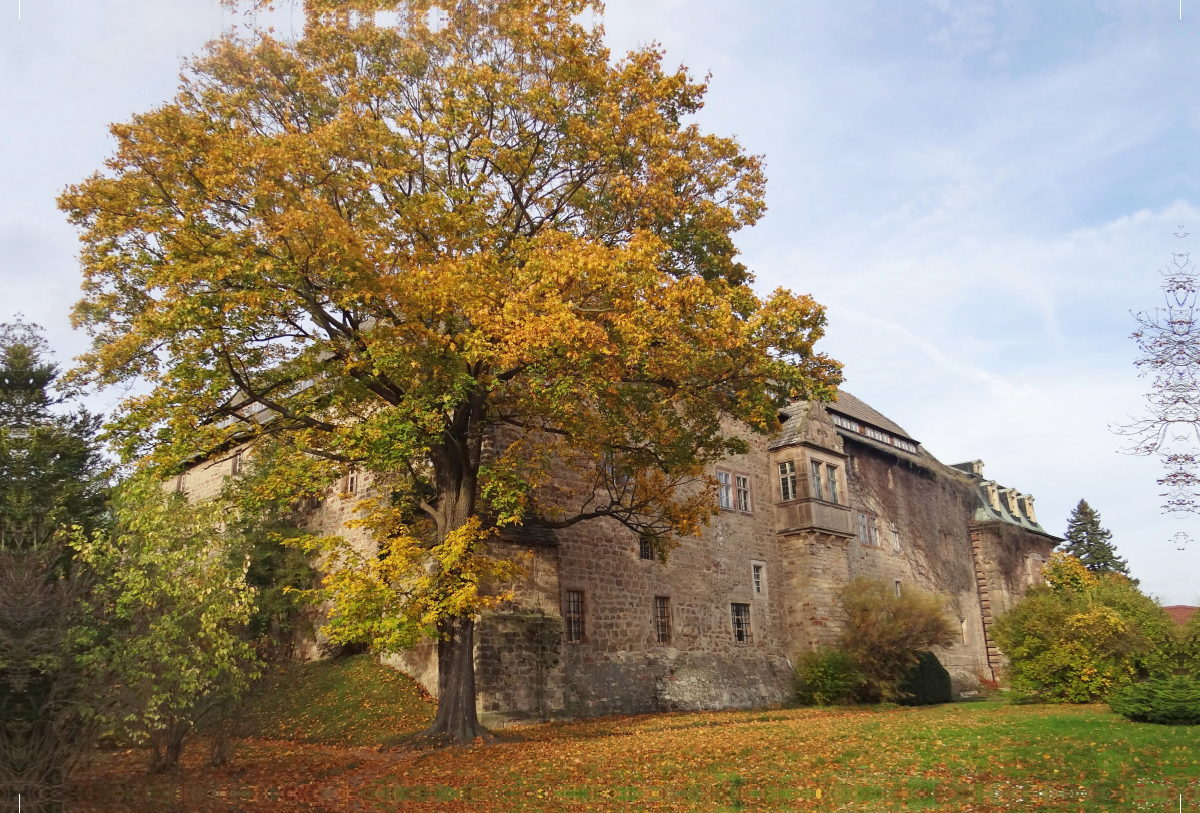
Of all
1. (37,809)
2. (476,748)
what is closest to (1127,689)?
(476,748)

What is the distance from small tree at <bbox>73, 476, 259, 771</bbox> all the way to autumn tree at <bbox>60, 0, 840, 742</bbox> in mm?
1757

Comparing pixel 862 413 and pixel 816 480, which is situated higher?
pixel 862 413

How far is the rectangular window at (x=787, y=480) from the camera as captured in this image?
90.1 ft

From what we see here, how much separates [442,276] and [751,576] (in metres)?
15.9

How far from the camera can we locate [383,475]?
19188mm

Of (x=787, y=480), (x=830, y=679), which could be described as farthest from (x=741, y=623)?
(x=787, y=480)

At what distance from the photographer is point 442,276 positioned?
44.0 ft

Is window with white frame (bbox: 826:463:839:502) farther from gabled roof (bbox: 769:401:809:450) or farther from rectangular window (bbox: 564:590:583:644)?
rectangular window (bbox: 564:590:583:644)

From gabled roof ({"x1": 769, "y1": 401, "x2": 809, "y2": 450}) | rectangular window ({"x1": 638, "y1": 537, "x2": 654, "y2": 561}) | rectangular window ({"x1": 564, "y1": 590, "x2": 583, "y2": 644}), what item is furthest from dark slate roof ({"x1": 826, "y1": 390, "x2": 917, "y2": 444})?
rectangular window ({"x1": 564, "y1": 590, "x2": 583, "y2": 644})

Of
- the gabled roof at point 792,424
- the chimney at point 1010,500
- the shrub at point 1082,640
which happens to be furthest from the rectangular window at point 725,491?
the chimney at point 1010,500

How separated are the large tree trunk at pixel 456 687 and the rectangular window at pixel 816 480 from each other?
605 inches

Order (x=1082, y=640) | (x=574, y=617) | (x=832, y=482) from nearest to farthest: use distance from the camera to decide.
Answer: (x=1082, y=640) < (x=574, y=617) < (x=832, y=482)

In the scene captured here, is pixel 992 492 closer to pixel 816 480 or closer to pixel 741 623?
pixel 816 480

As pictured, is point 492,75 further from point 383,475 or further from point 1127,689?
point 1127,689
